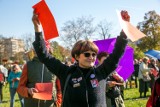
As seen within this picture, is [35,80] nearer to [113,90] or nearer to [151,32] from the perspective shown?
[113,90]

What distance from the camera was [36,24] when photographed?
375 centimetres

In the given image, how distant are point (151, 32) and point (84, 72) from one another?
203ft

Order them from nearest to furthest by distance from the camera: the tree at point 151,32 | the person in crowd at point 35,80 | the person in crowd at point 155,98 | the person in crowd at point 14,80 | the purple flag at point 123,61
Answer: the person in crowd at point 155,98
the person in crowd at point 35,80
the purple flag at point 123,61
the person in crowd at point 14,80
the tree at point 151,32

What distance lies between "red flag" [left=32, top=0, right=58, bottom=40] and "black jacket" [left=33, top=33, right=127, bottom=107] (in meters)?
0.24

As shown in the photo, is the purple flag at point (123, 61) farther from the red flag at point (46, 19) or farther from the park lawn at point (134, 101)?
the park lawn at point (134, 101)

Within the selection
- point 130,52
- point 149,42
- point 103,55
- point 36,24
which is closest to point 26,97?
point 103,55

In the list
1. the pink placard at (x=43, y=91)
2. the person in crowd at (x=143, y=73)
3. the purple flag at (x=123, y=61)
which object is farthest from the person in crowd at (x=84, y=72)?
the person in crowd at (x=143, y=73)

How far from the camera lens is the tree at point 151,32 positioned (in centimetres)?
6215

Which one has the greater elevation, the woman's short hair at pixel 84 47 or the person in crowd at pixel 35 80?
the woman's short hair at pixel 84 47

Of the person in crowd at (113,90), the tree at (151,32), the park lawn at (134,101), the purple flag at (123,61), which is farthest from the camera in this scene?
the tree at (151,32)

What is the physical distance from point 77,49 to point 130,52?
3323 millimetres

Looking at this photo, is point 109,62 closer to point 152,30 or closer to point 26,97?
point 26,97

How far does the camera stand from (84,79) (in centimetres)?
341

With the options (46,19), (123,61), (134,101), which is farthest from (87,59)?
(134,101)
